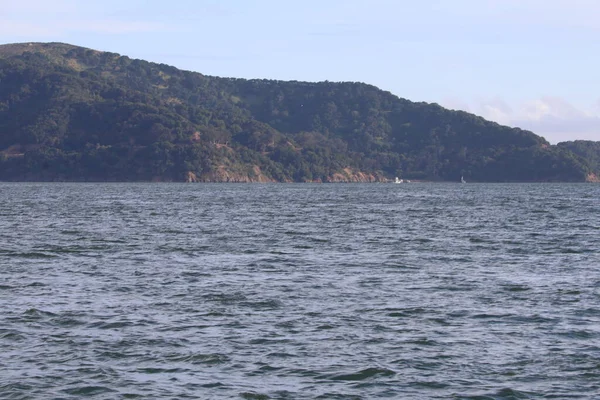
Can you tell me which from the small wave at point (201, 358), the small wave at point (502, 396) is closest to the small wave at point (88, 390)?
the small wave at point (201, 358)

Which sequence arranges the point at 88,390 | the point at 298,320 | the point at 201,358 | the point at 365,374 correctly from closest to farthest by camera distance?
the point at 88,390
the point at 365,374
the point at 201,358
the point at 298,320

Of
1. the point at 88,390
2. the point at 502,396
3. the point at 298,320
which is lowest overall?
the point at 88,390

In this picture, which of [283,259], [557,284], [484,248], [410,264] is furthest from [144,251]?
[557,284]

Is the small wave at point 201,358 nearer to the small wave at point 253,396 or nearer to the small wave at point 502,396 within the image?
the small wave at point 253,396

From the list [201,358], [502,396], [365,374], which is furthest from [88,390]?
[502,396]

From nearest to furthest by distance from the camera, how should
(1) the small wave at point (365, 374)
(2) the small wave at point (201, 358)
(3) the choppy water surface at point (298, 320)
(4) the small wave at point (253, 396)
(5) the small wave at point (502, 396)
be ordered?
1. (4) the small wave at point (253, 396)
2. (5) the small wave at point (502, 396)
3. (3) the choppy water surface at point (298, 320)
4. (1) the small wave at point (365, 374)
5. (2) the small wave at point (201, 358)

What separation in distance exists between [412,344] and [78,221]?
188ft

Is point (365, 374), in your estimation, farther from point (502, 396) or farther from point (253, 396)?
point (502, 396)

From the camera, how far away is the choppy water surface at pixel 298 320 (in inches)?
835

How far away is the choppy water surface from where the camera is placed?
21.2 m

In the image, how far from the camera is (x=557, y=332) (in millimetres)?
26594

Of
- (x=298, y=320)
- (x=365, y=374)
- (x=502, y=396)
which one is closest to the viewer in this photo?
(x=502, y=396)

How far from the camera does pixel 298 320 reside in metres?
28.2

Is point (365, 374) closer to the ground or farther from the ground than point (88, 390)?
farther from the ground
